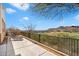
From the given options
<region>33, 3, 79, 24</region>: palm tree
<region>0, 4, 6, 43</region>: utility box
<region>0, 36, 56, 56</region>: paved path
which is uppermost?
<region>33, 3, 79, 24</region>: palm tree

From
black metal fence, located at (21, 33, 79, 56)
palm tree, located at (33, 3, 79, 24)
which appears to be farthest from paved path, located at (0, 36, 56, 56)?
palm tree, located at (33, 3, 79, 24)

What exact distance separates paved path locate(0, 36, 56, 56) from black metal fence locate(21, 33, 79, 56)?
0.08 meters

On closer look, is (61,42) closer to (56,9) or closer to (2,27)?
(56,9)

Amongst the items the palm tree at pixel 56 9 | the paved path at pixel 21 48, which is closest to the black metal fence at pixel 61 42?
the paved path at pixel 21 48

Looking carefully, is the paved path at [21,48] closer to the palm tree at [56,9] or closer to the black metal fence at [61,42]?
the black metal fence at [61,42]

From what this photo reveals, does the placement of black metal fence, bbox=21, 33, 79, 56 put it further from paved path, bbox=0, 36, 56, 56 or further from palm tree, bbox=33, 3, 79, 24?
palm tree, bbox=33, 3, 79, 24

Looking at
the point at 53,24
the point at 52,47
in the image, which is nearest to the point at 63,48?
the point at 52,47

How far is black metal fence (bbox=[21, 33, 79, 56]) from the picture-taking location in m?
1.79

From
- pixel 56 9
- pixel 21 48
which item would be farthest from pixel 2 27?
pixel 56 9

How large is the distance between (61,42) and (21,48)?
429 millimetres

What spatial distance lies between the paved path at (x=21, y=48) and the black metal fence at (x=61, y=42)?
78 mm

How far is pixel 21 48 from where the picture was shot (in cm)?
180

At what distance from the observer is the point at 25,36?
6.00ft

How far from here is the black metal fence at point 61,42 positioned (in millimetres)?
1793
